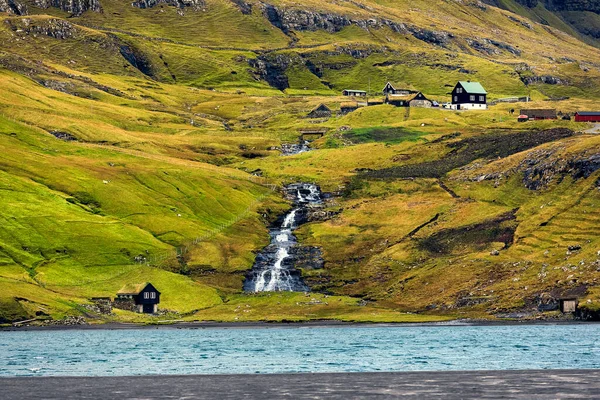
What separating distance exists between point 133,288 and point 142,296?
2774 millimetres

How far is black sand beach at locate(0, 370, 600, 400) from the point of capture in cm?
5500

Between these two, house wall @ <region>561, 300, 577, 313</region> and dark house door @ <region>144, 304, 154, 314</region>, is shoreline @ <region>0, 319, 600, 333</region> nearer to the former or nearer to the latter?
house wall @ <region>561, 300, 577, 313</region>

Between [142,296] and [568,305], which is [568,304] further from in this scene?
[142,296]

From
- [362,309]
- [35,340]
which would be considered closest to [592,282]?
[362,309]

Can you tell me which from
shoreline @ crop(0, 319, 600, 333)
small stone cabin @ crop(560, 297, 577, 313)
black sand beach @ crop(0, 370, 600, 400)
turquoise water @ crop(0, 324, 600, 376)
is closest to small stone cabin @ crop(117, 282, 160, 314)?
shoreline @ crop(0, 319, 600, 333)

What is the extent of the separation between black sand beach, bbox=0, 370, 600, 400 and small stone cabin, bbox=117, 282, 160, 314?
371 feet

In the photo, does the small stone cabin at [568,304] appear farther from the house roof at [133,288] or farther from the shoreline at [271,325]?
the house roof at [133,288]

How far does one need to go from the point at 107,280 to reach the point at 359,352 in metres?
96.2

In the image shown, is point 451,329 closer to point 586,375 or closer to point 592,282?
point 592,282

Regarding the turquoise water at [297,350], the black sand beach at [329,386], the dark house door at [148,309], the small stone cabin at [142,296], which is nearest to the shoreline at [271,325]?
the turquoise water at [297,350]

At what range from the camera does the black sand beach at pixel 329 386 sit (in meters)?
55.0

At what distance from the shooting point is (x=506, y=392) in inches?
2160

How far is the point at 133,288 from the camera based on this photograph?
18662 centimetres

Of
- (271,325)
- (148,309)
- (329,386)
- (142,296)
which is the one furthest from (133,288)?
(329,386)
